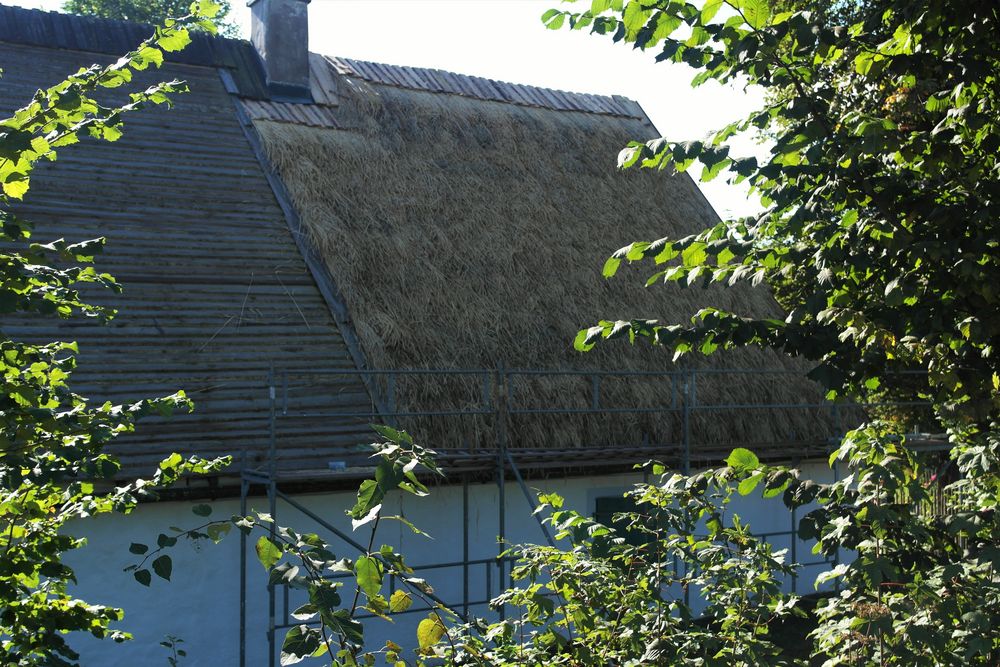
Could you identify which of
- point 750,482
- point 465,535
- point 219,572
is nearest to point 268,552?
point 750,482

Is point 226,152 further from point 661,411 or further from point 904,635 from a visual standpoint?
point 904,635

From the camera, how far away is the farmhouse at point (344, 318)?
A: 344 inches

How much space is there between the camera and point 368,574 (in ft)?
7.70

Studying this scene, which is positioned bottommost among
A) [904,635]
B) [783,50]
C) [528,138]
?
[904,635]

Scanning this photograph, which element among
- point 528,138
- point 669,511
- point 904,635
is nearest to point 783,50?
point 669,511

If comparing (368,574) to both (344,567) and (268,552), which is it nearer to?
(344,567)

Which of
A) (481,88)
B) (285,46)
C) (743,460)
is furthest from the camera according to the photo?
(481,88)

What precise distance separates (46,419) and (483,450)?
21.6 ft

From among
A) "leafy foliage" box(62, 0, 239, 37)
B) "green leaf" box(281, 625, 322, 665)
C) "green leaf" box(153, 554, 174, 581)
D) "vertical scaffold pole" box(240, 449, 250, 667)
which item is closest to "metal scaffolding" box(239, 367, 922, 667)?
"vertical scaffold pole" box(240, 449, 250, 667)

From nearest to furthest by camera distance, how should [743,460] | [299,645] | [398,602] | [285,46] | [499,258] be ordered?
[299,645] → [398,602] → [743,460] → [499,258] → [285,46]

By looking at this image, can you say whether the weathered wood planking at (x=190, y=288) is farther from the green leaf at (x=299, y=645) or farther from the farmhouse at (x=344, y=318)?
the green leaf at (x=299, y=645)

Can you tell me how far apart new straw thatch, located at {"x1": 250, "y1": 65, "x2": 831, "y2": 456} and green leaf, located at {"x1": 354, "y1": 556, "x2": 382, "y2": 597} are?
6980mm

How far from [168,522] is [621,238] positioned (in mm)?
7295

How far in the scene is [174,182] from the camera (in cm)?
1106
